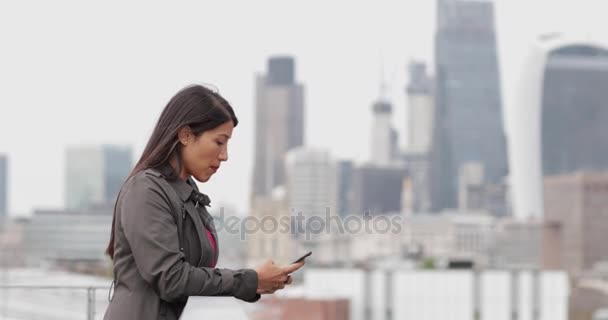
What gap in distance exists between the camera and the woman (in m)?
2.64

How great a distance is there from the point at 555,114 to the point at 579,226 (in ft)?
116

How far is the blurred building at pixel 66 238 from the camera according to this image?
143 meters

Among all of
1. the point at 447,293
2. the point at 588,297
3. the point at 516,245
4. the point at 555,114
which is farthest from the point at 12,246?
the point at 447,293

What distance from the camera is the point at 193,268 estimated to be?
267cm

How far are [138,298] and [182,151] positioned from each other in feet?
1.15

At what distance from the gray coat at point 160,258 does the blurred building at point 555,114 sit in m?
154

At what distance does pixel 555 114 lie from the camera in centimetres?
17125

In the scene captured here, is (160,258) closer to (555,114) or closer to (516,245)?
(516,245)

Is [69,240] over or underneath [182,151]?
underneath

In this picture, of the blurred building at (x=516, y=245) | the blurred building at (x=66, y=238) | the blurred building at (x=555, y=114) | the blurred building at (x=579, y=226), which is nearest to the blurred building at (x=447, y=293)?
the blurred building at (x=579, y=226)

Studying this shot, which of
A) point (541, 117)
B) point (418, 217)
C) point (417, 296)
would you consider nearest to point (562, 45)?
point (541, 117)

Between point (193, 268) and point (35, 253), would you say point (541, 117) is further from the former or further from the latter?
point (193, 268)

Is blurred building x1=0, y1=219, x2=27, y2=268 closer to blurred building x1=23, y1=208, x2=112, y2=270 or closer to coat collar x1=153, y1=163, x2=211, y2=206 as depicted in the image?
blurred building x1=23, y1=208, x2=112, y2=270

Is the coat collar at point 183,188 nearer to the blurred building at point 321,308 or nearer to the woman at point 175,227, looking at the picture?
the woman at point 175,227
